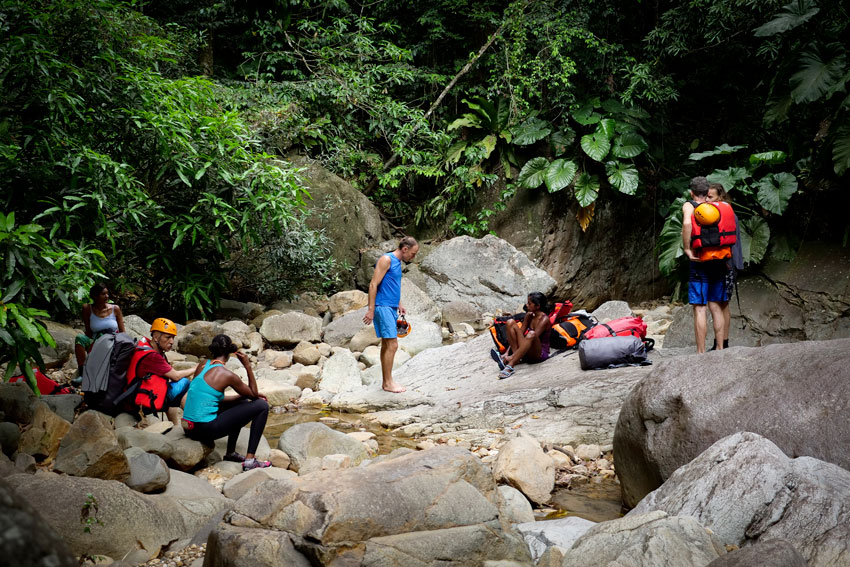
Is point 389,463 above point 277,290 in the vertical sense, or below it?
above

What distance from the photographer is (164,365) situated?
18.7 ft

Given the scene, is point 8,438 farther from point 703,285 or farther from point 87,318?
point 703,285

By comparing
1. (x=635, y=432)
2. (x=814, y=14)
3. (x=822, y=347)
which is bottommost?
(x=635, y=432)

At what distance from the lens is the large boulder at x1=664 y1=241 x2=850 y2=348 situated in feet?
25.8

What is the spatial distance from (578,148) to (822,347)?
10.1 metres

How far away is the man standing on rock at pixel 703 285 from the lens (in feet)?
20.3

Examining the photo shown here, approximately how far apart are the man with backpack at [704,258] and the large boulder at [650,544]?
11.8 feet

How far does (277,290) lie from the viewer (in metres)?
11.4

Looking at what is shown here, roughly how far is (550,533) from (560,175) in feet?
33.3

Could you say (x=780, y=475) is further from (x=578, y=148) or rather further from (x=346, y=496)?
(x=578, y=148)

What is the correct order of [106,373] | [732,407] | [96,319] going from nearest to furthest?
[732,407], [106,373], [96,319]

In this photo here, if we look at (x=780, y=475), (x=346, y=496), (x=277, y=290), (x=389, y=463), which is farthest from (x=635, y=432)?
(x=277, y=290)

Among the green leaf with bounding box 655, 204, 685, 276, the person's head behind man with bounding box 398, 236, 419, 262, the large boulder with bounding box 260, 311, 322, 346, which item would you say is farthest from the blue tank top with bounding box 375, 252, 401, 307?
the green leaf with bounding box 655, 204, 685, 276

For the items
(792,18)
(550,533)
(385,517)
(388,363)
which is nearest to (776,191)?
(792,18)
